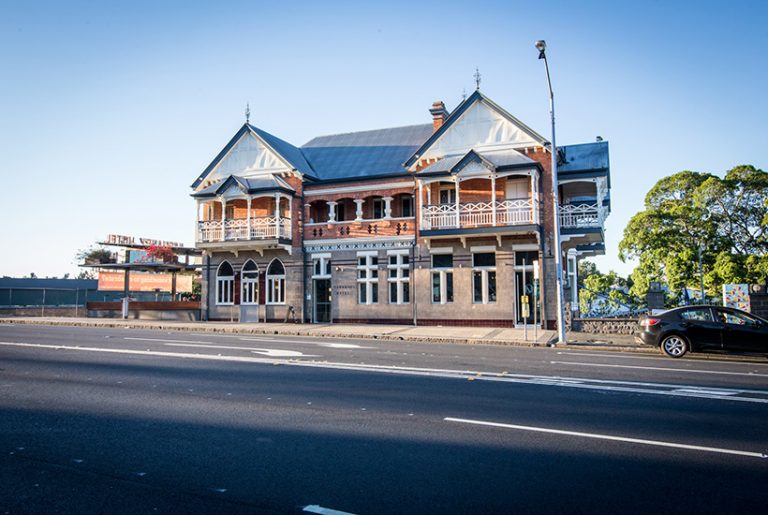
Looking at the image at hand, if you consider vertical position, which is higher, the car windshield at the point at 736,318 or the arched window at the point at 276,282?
the arched window at the point at 276,282

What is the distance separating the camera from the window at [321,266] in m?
27.8

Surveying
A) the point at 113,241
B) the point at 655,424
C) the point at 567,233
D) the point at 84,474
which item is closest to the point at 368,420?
the point at 84,474

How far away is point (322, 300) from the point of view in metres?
28.1

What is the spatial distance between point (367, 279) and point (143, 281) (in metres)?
18.4

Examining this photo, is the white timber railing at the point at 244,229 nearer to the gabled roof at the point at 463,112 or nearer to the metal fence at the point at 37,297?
the gabled roof at the point at 463,112

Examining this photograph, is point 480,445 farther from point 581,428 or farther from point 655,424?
point 655,424

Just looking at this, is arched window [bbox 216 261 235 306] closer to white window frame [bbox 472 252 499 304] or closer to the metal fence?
white window frame [bbox 472 252 499 304]

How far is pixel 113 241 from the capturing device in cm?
3612

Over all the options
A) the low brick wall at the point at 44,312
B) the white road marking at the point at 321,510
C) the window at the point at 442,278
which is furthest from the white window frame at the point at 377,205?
the white road marking at the point at 321,510

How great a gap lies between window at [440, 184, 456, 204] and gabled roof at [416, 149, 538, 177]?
1369mm

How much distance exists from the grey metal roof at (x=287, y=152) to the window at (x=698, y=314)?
62.5 ft

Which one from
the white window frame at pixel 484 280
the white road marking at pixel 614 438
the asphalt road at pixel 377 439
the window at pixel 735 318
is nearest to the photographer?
the asphalt road at pixel 377 439

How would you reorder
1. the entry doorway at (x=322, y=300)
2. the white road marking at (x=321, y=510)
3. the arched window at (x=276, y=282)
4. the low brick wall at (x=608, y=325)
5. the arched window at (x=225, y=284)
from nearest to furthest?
the white road marking at (x=321, y=510) < the low brick wall at (x=608, y=325) < the entry doorway at (x=322, y=300) < the arched window at (x=276, y=282) < the arched window at (x=225, y=284)

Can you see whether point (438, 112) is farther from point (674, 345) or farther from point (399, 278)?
point (674, 345)
